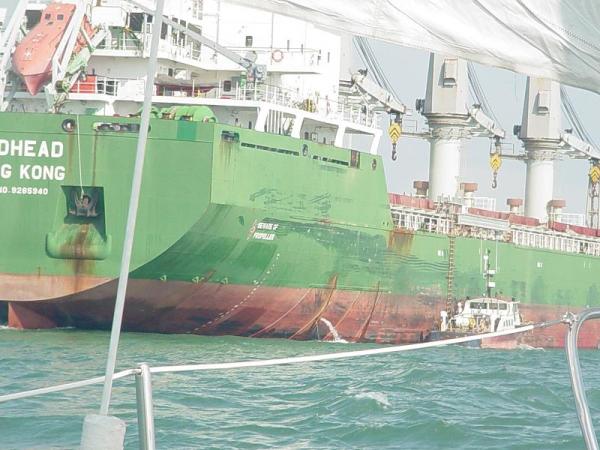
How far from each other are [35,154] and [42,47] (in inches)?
75.6

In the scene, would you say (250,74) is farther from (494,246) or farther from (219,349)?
(494,246)

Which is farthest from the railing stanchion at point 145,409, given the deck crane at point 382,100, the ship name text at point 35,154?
the deck crane at point 382,100

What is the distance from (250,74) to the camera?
2011cm

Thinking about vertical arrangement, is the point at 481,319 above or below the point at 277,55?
below

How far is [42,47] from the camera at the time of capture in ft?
63.6

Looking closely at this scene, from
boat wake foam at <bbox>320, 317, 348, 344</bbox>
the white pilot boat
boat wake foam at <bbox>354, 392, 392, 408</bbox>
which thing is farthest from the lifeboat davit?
boat wake foam at <bbox>354, 392, 392, 408</bbox>

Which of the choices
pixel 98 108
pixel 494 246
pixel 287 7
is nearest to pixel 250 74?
pixel 98 108

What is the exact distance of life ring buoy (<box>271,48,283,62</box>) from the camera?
2172cm

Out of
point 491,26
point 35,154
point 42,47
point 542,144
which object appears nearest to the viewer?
point 491,26

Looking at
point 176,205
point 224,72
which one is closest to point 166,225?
point 176,205

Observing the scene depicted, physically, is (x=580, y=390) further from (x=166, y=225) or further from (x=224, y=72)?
(x=224, y=72)

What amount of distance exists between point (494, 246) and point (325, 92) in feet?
17.3

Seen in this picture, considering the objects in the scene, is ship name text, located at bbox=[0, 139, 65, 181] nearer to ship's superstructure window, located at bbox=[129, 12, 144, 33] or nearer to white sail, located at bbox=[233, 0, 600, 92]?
ship's superstructure window, located at bbox=[129, 12, 144, 33]

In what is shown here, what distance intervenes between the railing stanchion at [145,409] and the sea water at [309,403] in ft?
13.4
